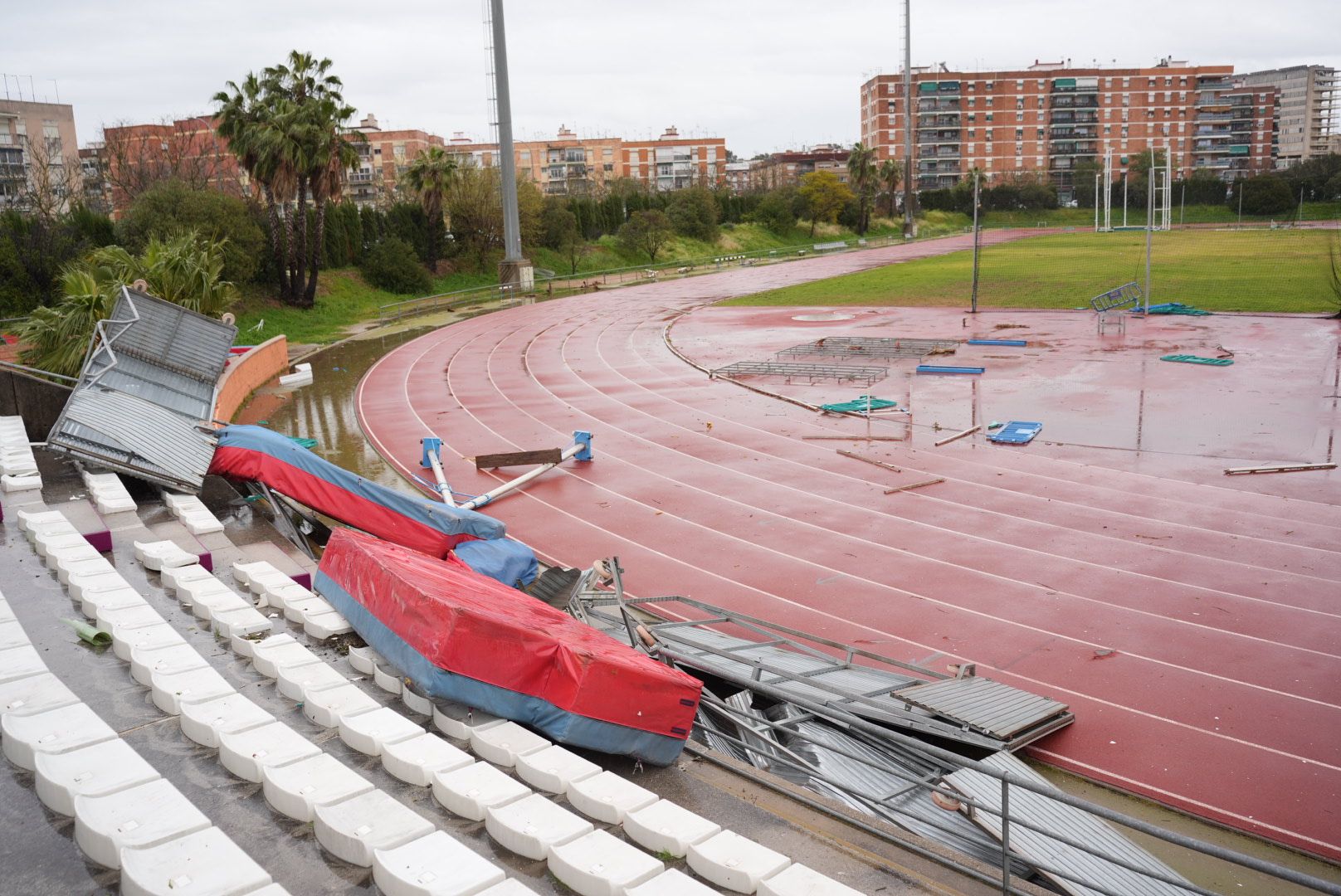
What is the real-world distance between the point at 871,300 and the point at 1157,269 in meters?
14.5

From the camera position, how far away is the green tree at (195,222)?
3597 cm

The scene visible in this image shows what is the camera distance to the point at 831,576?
13.2 metres

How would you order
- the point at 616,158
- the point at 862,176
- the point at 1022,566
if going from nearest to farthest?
the point at 1022,566, the point at 862,176, the point at 616,158

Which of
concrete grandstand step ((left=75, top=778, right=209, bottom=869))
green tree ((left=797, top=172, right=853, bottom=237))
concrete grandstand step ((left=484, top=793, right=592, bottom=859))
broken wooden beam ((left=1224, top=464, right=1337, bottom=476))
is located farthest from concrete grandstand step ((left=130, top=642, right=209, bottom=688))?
green tree ((left=797, top=172, right=853, bottom=237))

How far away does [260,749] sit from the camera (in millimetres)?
6266

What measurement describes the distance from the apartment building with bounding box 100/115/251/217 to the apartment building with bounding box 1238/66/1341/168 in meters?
146

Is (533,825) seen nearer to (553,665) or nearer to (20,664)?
(553,665)

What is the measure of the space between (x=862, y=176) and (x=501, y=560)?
87.0 metres

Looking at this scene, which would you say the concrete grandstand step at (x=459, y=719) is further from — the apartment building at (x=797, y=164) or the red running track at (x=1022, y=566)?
the apartment building at (x=797, y=164)

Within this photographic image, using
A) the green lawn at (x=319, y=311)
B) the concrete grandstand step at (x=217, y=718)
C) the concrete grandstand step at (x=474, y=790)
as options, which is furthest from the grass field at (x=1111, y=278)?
the concrete grandstand step at (x=217, y=718)

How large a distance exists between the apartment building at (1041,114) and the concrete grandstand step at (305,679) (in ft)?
416

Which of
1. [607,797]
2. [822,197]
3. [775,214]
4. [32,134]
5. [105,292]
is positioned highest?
[32,134]

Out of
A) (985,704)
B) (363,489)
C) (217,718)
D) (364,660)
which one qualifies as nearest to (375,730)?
(217,718)

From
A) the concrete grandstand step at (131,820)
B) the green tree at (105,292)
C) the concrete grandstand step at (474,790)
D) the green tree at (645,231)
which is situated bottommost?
the concrete grandstand step at (474,790)
